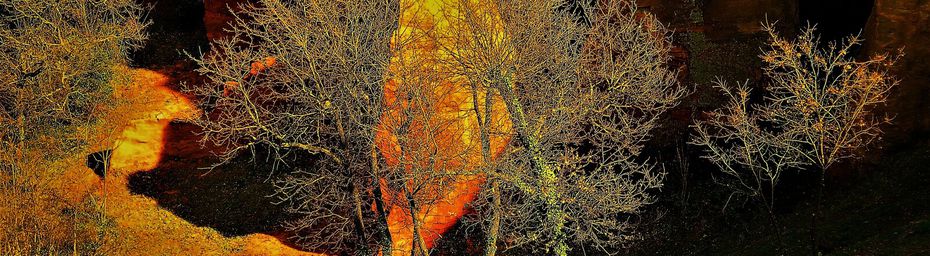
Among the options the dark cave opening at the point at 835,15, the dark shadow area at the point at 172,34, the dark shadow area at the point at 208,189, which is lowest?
the dark shadow area at the point at 208,189

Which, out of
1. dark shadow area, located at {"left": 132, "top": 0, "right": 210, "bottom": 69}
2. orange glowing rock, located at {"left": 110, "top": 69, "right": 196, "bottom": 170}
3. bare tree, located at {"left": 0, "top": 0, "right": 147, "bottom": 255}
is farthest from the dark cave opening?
dark shadow area, located at {"left": 132, "top": 0, "right": 210, "bottom": 69}

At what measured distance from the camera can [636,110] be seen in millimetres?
27703

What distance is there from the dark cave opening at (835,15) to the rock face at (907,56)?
11.5ft

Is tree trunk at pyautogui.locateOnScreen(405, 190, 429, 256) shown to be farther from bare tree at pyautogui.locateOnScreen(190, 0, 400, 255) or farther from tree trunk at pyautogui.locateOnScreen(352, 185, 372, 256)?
tree trunk at pyautogui.locateOnScreen(352, 185, 372, 256)

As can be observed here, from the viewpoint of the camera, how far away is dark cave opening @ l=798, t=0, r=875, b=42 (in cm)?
2547

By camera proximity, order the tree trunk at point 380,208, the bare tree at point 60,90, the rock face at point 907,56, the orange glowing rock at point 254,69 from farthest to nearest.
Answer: the bare tree at point 60,90
the rock face at point 907,56
the tree trunk at point 380,208
the orange glowing rock at point 254,69

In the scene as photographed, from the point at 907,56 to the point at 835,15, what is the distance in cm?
485

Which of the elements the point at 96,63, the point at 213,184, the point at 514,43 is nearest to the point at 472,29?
the point at 514,43

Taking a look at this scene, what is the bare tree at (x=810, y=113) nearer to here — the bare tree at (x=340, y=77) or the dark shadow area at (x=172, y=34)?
the bare tree at (x=340, y=77)

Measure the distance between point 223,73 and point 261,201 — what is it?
10.2 m

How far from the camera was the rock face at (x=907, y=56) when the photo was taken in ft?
69.7

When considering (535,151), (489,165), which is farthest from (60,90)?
(535,151)

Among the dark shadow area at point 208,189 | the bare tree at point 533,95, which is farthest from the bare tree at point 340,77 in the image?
the dark shadow area at point 208,189

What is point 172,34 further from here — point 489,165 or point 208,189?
point 489,165
